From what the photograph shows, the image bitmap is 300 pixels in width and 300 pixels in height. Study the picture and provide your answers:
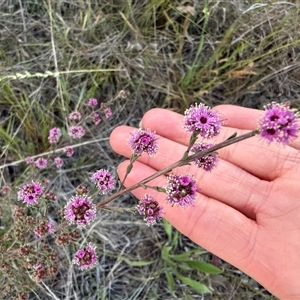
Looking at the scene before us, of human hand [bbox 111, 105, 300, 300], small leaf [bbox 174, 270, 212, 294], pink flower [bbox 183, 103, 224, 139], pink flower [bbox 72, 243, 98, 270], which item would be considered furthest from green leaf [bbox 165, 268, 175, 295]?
pink flower [bbox 183, 103, 224, 139]

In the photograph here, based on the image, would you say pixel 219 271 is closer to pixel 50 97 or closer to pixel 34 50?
pixel 50 97

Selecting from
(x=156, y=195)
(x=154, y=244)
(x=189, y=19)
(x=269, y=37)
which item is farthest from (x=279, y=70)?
(x=154, y=244)

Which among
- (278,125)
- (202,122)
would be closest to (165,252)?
(202,122)

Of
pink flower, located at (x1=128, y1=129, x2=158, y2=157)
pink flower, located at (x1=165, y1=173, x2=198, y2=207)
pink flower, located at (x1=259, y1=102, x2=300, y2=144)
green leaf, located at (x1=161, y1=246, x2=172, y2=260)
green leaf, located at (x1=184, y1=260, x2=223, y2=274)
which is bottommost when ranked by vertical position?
green leaf, located at (x1=161, y1=246, x2=172, y2=260)

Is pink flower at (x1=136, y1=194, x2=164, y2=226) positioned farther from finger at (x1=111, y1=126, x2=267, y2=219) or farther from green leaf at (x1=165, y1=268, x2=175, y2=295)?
green leaf at (x1=165, y1=268, x2=175, y2=295)

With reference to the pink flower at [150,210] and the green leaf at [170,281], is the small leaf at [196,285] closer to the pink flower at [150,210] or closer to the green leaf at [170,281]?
the green leaf at [170,281]

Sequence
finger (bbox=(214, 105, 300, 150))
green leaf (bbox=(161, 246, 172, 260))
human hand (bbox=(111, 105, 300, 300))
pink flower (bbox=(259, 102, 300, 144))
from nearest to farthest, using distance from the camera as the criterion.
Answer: pink flower (bbox=(259, 102, 300, 144)), human hand (bbox=(111, 105, 300, 300)), finger (bbox=(214, 105, 300, 150)), green leaf (bbox=(161, 246, 172, 260))

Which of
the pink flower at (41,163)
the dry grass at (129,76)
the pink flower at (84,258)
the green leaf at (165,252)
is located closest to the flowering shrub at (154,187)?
the pink flower at (84,258)
